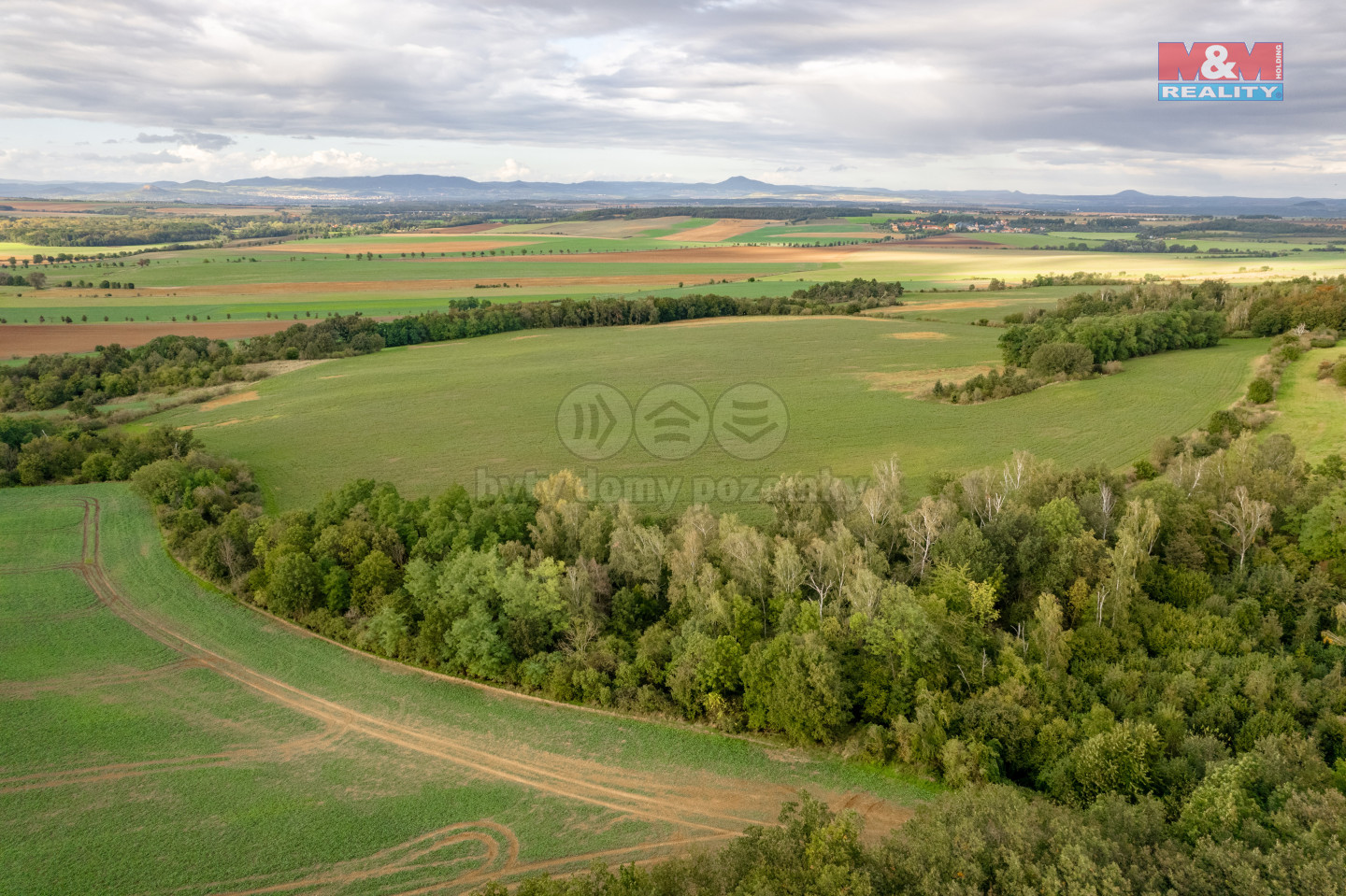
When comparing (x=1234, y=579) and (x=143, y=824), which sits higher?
(x=1234, y=579)

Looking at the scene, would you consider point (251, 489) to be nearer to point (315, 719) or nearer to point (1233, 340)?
point (315, 719)

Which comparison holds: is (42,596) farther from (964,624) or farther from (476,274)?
(476,274)

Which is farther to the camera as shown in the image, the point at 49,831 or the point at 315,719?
the point at 315,719

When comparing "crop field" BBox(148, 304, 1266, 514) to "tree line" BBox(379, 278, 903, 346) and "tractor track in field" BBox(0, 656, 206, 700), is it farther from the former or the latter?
"tractor track in field" BBox(0, 656, 206, 700)

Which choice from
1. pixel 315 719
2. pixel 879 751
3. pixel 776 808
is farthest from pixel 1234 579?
pixel 315 719

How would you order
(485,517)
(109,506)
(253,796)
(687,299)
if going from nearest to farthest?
(253,796) → (485,517) → (109,506) → (687,299)

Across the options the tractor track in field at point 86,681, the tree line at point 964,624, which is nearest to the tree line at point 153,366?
the tractor track in field at point 86,681
